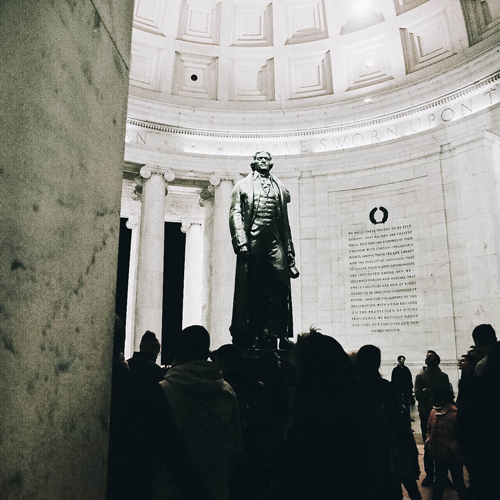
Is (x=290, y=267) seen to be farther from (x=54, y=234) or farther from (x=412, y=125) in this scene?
(x=412, y=125)

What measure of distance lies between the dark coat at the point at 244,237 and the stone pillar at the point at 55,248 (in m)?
5.18

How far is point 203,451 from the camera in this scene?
2811mm

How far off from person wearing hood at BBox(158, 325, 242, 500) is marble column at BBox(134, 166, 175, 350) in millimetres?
11778

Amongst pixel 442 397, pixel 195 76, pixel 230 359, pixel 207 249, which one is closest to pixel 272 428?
pixel 230 359

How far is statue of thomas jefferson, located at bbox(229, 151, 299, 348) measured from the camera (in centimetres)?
720

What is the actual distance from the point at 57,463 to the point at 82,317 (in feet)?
1.57

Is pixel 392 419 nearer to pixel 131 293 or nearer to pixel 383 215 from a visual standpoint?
pixel 383 215

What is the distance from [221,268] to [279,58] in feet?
25.0

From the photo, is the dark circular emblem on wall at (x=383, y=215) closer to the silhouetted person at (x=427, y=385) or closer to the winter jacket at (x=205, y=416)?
the silhouetted person at (x=427, y=385)

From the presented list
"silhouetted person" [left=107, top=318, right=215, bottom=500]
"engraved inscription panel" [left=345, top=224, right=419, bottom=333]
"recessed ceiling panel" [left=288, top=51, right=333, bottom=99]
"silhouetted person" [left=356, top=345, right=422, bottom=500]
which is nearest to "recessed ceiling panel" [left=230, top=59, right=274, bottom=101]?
"recessed ceiling panel" [left=288, top=51, right=333, bottom=99]

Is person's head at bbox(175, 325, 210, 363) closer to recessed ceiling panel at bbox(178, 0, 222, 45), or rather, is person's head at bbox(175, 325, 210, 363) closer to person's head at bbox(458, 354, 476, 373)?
person's head at bbox(458, 354, 476, 373)

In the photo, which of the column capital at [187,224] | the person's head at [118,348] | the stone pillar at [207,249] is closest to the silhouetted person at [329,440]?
the person's head at [118,348]

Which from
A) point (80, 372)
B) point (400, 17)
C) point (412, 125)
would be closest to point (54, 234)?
point (80, 372)

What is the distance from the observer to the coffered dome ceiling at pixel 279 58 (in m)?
15.7
